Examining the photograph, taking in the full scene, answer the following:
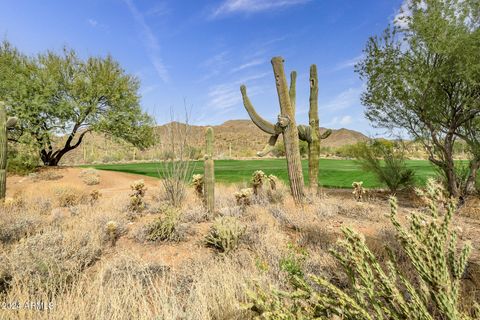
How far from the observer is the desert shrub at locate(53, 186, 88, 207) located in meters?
9.39

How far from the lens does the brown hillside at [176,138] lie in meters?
9.46

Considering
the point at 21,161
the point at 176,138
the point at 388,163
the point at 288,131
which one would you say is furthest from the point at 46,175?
the point at 388,163

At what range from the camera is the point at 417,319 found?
70.9 inches

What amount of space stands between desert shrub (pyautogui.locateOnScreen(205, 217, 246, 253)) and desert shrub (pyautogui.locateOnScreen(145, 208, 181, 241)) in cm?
81

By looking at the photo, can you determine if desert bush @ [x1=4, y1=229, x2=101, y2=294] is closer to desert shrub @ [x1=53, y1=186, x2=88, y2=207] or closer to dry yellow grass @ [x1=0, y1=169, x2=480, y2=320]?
dry yellow grass @ [x1=0, y1=169, x2=480, y2=320]

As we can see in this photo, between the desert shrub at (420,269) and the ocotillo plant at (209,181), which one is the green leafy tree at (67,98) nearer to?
the ocotillo plant at (209,181)

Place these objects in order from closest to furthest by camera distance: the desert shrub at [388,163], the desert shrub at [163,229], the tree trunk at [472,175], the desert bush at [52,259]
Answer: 1. the desert bush at [52,259]
2. the desert shrub at [163,229]
3. the tree trunk at [472,175]
4. the desert shrub at [388,163]

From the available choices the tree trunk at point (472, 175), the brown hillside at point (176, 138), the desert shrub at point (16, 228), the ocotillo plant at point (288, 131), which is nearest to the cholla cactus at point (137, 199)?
the brown hillside at point (176, 138)

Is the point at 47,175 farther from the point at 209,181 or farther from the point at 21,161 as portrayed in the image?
the point at 209,181

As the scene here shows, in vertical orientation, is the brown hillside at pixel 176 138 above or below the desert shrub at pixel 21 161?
above

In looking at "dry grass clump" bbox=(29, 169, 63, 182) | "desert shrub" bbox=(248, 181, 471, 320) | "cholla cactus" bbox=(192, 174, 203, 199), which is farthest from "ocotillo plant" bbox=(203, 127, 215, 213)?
"dry grass clump" bbox=(29, 169, 63, 182)

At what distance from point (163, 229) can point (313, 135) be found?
577 cm

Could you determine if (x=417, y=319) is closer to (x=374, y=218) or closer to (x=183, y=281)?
(x=183, y=281)

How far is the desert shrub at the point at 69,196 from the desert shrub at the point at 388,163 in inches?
460
